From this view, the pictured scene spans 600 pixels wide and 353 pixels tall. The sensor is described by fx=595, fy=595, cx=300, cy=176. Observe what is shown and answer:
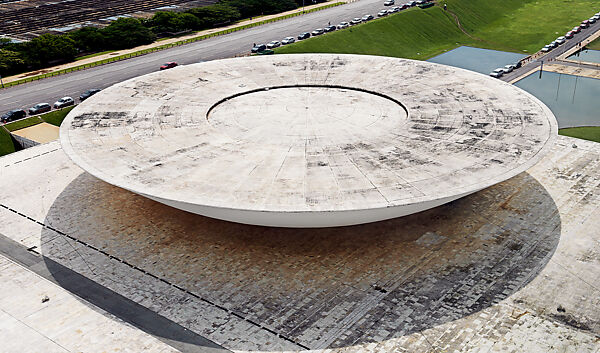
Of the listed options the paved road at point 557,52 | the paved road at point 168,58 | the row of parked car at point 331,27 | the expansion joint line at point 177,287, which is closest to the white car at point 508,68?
the paved road at point 557,52

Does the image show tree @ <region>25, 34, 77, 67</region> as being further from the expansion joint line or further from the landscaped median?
the expansion joint line

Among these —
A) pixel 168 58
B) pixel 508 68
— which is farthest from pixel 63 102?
pixel 508 68

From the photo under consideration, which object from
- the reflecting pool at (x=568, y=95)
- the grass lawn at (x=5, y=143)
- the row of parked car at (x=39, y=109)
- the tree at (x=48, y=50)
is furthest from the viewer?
the tree at (x=48, y=50)

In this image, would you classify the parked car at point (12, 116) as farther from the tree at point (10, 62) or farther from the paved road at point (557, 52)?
the paved road at point (557, 52)

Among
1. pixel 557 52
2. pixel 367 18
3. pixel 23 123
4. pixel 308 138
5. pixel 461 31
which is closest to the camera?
pixel 308 138

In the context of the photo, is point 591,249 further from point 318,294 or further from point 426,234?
point 318,294

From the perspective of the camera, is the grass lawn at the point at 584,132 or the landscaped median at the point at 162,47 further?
the landscaped median at the point at 162,47

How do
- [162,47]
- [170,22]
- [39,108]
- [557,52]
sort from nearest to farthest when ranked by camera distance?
[39,108] → [162,47] → [557,52] → [170,22]

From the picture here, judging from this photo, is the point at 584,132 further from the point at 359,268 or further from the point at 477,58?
the point at 359,268
